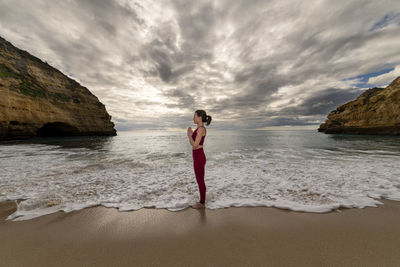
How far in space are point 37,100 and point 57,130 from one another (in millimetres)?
12407

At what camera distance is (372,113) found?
35.5 metres

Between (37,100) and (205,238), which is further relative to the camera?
(37,100)

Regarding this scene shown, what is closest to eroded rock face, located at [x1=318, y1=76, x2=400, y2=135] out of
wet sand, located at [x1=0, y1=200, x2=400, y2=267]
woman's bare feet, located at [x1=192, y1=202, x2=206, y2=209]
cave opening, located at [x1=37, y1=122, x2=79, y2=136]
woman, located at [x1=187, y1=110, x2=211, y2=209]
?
wet sand, located at [x1=0, y1=200, x2=400, y2=267]

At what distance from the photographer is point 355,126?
133 ft

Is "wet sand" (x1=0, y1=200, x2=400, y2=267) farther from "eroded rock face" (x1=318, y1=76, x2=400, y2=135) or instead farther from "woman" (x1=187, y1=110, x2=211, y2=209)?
"eroded rock face" (x1=318, y1=76, x2=400, y2=135)

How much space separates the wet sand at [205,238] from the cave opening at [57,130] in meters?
41.0

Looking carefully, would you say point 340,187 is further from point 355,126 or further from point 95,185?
point 355,126

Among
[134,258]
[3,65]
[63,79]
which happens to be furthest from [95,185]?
[63,79]

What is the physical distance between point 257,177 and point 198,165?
12.0 feet

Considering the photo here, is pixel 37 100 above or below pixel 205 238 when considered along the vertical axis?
above

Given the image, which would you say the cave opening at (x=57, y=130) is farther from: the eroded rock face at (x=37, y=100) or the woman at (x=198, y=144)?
the woman at (x=198, y=144)

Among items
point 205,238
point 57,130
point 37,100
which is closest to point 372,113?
point 205,238

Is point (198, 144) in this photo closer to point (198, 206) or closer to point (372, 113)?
point (198, 206)

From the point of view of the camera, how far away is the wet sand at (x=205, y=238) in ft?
6.51
